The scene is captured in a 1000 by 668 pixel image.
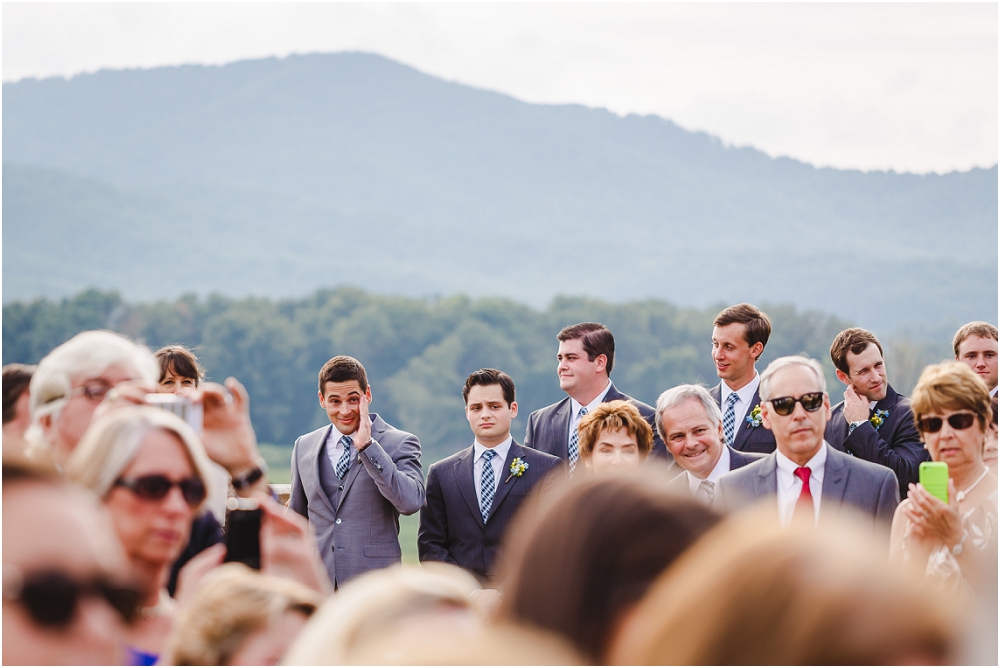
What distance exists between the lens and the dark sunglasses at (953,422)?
4.27 m

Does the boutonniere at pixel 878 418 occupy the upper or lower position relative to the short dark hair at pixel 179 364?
lower

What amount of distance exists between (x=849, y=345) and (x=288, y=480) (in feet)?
185

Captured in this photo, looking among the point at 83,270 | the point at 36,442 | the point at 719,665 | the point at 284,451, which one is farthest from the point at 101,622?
the point at 83,270

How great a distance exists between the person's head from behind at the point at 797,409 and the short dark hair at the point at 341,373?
2661 millimetres

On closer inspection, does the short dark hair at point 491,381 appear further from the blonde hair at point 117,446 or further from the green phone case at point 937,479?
the blonde hair at point 117,446

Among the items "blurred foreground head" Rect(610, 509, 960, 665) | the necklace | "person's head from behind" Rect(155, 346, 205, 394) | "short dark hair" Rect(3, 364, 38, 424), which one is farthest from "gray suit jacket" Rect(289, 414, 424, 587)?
"blurred foreground head" Rect(610, 509, 960, 665)

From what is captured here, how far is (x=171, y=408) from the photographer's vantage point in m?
3.35

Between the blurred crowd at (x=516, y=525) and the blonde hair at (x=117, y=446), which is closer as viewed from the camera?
the blurred crowd at (x=516, y=525)

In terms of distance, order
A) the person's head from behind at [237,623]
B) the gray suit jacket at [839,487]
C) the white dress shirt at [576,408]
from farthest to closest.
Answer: the white dress shirt at [576,408], the gray suit jacket at [839,487], the person's head from behind at [237,623]

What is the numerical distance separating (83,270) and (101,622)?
165069 mm

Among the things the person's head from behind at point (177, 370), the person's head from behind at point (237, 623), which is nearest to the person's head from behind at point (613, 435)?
the person's head from behind at point (177, 370)

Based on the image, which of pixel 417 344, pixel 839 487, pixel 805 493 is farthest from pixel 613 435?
pixel 417 344

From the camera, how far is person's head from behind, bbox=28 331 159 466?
11.5ft

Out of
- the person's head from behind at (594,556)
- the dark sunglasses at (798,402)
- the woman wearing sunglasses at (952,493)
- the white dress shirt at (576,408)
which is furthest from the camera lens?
the white dress shirt at (576,408)
